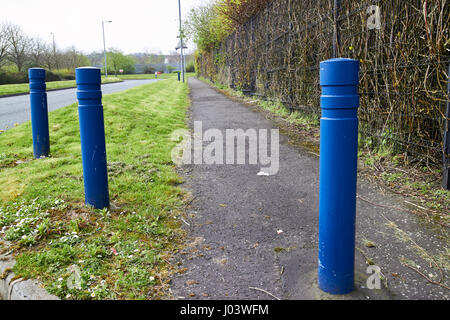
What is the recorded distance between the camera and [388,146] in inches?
200

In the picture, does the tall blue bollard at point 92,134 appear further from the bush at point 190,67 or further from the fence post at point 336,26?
the bush at point 190,67

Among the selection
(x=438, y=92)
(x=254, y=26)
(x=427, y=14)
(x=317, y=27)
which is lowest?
(x=438, y=92)

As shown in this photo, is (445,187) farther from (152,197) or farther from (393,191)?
(152,197)

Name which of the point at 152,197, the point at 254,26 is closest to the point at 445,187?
the point at 152,197

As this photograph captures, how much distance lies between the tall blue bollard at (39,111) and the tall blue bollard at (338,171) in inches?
175

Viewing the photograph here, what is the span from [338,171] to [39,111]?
4.65 m

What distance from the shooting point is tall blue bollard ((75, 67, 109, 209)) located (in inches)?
129

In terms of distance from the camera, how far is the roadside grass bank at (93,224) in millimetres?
2453

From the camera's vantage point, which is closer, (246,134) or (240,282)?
(240,282)

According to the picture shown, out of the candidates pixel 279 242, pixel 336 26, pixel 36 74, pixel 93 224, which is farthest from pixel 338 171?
pixel 336 26

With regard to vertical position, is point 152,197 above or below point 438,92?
below

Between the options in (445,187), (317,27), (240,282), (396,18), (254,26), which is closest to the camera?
(240,282)

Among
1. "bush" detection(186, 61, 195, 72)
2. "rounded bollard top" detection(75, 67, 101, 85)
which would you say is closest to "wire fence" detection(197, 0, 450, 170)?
"rounded bollard top" detection(75, 67, 101, 85)

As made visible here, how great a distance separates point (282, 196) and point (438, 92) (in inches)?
78.5
